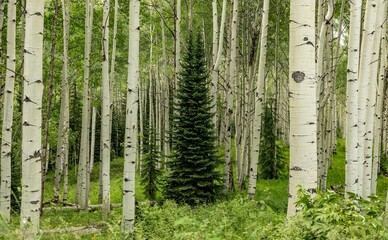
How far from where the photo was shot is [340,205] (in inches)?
116

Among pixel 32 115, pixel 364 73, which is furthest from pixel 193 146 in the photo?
pixel 32 115

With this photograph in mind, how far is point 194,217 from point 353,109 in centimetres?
311

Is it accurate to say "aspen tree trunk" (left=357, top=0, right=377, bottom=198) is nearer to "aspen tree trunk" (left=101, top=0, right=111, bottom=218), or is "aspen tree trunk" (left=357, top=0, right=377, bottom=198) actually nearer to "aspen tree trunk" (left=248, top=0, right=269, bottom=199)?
"aspen tree trunk" (left=248, top=0, right=269, bottom=199)

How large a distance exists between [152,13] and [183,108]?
8483 millimetres

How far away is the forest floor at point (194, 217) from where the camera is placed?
4.04m

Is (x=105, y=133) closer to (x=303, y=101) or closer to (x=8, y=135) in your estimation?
(x=8, y=135)

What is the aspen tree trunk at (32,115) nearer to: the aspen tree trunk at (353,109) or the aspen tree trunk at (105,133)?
the aspen tree trunk at (353,109)

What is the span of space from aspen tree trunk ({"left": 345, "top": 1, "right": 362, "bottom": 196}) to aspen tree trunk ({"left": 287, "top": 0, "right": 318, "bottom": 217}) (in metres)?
2.24

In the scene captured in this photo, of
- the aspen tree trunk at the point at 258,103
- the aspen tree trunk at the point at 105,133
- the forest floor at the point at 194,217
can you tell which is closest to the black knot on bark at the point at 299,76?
→ the forest floor at the point at 194,217

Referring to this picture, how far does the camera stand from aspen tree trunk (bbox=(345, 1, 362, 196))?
17.2 ft

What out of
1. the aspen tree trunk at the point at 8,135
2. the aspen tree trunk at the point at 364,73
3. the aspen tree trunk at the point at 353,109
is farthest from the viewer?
the aspen tree trunk at the point at 8,135

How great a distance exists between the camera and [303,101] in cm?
331

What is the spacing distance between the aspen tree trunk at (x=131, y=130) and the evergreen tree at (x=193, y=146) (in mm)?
4968

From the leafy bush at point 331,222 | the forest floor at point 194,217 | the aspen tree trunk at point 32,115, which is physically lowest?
the forest floor at point 194,217
